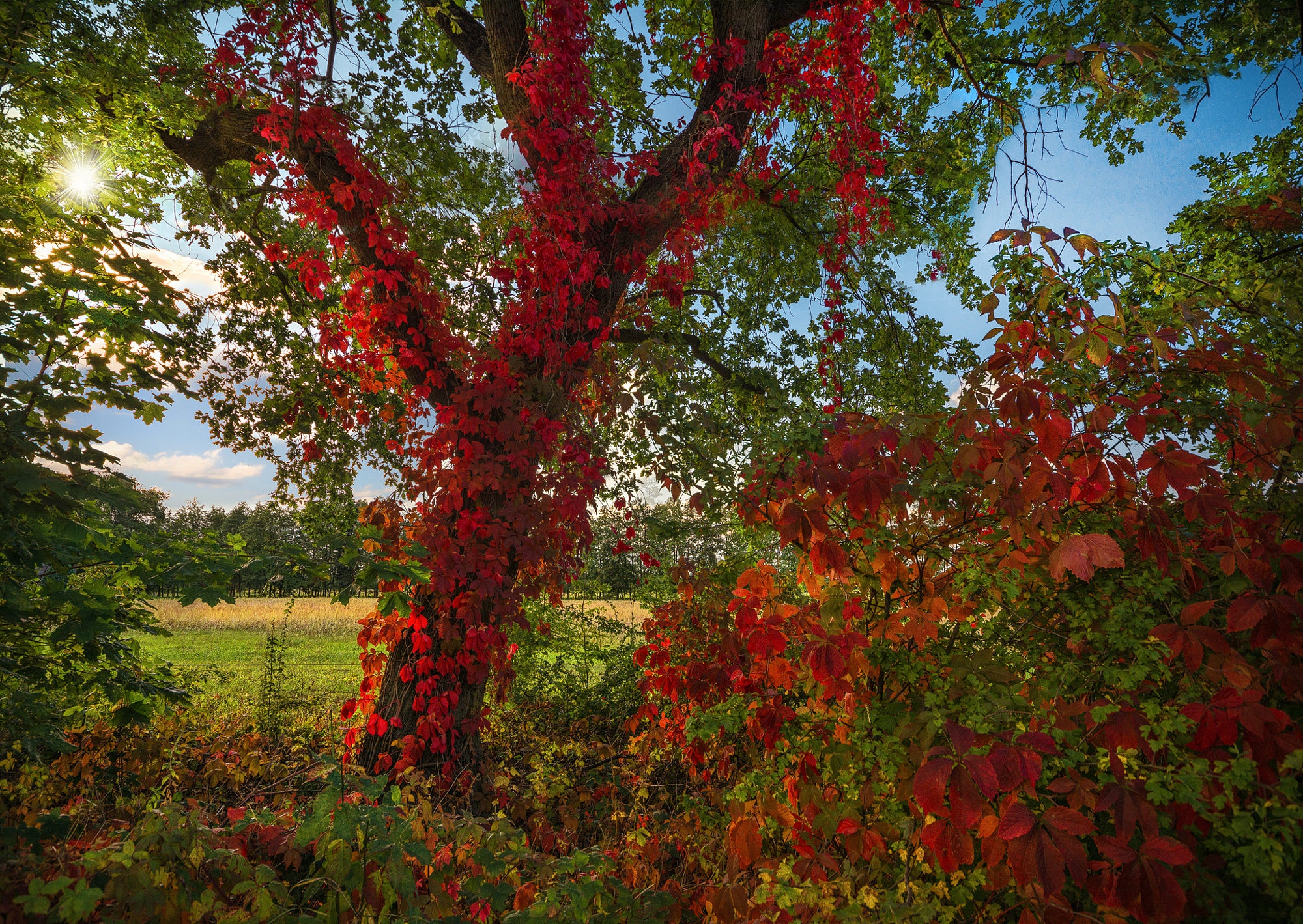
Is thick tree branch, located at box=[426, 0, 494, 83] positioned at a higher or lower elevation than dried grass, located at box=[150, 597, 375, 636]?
higher

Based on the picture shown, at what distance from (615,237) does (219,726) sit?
6.02m

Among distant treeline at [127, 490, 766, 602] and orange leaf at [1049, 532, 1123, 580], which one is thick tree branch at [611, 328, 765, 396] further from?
orange leaf at [1049, 532, 1123, 580]

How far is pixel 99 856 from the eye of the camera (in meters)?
1.69

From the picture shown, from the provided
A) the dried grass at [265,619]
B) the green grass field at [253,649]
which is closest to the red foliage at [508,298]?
the green grass field at [253,649]

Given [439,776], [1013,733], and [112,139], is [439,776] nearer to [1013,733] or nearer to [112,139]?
[1013,733]

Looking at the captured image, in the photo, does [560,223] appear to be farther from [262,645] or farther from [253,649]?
[253,649]

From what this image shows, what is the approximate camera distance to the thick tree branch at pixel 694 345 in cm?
684

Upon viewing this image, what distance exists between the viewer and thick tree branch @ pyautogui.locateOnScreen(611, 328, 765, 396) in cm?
684

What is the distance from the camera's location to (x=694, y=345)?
25.6 feet

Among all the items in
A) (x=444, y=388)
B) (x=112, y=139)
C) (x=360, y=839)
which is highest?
(x=112, y=139)

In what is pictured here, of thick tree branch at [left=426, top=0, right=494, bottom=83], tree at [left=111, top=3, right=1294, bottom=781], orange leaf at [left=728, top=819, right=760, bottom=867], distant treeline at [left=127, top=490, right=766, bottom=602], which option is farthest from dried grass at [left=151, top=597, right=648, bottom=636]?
orange leaf at [left=728, top=819, right=760, bottom=867]

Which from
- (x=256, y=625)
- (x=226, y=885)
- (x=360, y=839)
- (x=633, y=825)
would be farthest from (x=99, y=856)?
(x=256, y=625)

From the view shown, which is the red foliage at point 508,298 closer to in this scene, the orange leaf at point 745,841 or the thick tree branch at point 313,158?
the thick tree branch at point 313,158

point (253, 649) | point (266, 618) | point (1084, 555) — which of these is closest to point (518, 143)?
point (1084, 555)
